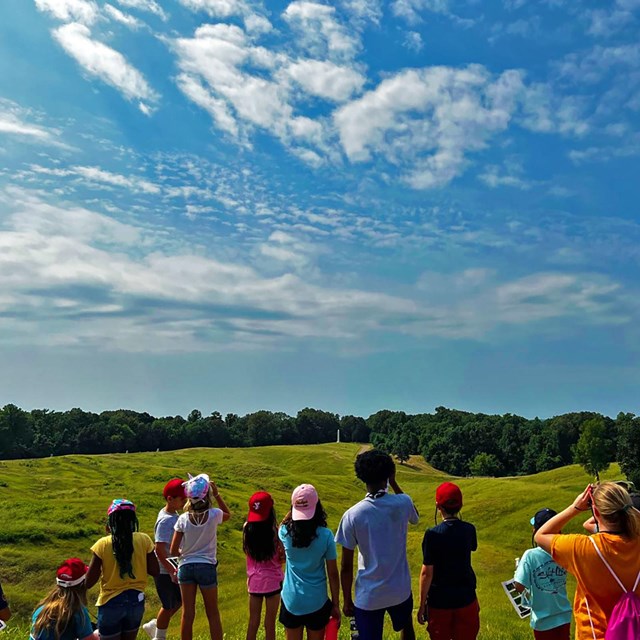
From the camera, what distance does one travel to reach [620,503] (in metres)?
4.84

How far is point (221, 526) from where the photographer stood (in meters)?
38.4

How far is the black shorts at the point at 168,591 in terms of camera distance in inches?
351

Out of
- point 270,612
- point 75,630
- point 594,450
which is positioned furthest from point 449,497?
point 594,450

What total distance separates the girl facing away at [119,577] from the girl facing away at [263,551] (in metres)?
1.47

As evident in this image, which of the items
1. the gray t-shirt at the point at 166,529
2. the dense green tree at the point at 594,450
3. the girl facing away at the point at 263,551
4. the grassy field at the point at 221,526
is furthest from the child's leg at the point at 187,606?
the dense green tree at the point at 594,450

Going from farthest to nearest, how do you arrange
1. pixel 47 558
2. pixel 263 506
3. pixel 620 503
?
pixel 47 558 < pixel 263 506 < pixel 620 503

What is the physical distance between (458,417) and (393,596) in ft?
529

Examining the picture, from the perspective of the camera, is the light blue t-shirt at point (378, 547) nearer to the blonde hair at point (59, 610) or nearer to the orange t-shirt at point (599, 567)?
the orange t-shirt at point (599, 567)

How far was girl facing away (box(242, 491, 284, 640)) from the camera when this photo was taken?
789 cm

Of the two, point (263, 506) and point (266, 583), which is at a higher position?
point (263, 506)

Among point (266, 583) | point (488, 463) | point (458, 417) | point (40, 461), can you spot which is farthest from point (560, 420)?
point (266, 583)

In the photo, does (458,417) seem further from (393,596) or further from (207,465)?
(393,596)

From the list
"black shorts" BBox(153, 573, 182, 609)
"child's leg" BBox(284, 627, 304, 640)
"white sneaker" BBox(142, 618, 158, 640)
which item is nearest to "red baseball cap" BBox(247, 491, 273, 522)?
"child's leg" BBox(284, 627, 304, 640)

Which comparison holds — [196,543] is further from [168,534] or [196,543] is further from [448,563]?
[448,563]
